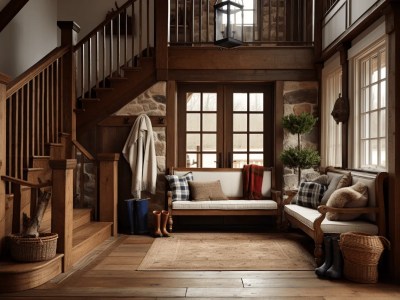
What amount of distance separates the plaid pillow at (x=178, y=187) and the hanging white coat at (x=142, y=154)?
11.2 inches

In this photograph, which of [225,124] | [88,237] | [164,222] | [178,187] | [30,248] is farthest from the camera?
[225,124]

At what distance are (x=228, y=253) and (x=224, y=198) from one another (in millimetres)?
1621

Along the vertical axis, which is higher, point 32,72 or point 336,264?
point 32,72

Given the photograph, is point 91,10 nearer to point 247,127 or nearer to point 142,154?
point 142,154

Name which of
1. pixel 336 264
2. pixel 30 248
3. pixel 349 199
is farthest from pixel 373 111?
pixel 30 248

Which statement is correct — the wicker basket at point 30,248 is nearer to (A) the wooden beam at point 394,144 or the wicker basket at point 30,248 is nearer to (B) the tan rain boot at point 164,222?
(B) the tan rain boot at point 164,222

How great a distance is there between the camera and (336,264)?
4152mm

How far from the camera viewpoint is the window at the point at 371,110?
4930 mm

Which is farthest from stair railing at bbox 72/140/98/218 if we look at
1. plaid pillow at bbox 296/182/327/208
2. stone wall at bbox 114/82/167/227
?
plaid pillow at bbox 296/182/327/208

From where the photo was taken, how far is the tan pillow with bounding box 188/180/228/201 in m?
6.56

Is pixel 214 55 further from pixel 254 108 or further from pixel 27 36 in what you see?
pixel 27 36

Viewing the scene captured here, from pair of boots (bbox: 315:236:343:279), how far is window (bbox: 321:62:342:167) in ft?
7.54

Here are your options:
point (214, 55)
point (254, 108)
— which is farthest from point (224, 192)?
point (214, 55)

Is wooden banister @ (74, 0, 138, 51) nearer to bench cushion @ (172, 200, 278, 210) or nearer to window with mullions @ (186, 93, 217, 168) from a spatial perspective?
window with mullions @ (186, 93, 217, 168)
